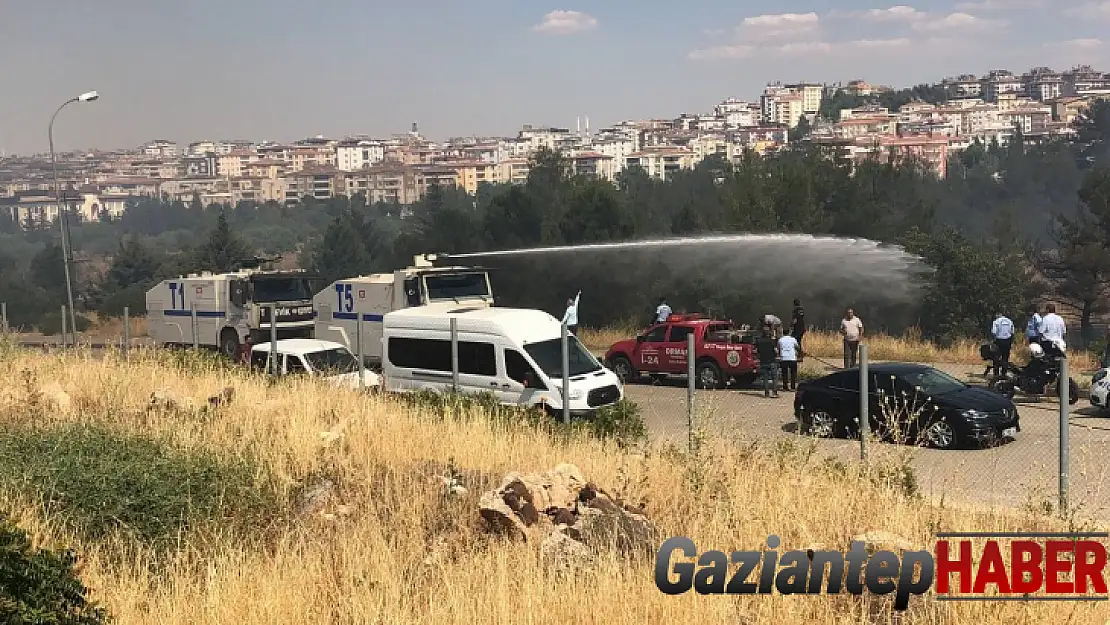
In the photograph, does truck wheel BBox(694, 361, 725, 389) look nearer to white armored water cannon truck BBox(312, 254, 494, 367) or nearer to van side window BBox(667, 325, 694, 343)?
van side window BBox(667, 325, 694, 343)

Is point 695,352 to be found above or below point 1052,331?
below

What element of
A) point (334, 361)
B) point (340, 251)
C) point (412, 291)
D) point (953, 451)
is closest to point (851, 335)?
point (953, 451)

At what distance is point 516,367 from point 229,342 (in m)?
13.1

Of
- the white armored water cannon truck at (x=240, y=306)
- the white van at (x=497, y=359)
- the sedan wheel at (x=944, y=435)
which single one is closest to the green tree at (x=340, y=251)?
the white armored water cannon truck at (x=240, y=306)

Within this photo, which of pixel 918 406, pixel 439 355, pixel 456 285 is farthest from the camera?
pixel 456 285

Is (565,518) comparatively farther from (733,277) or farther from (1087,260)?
(1087,260)

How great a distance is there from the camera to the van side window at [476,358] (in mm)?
15570

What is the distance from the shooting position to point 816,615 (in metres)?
6.14

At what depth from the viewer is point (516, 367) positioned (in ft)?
50.1

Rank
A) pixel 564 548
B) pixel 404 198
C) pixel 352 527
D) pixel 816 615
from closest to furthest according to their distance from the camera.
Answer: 1. pixel 816 615
2. pixel 564 548
3. pixel 352 527
4. pixel 404 198

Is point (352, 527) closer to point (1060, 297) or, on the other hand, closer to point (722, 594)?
point (722, 594)

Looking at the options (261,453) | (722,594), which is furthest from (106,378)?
(722,594)

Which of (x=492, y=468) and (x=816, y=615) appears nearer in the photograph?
(x=816, y=615)

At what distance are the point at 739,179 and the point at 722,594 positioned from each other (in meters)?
36.9
